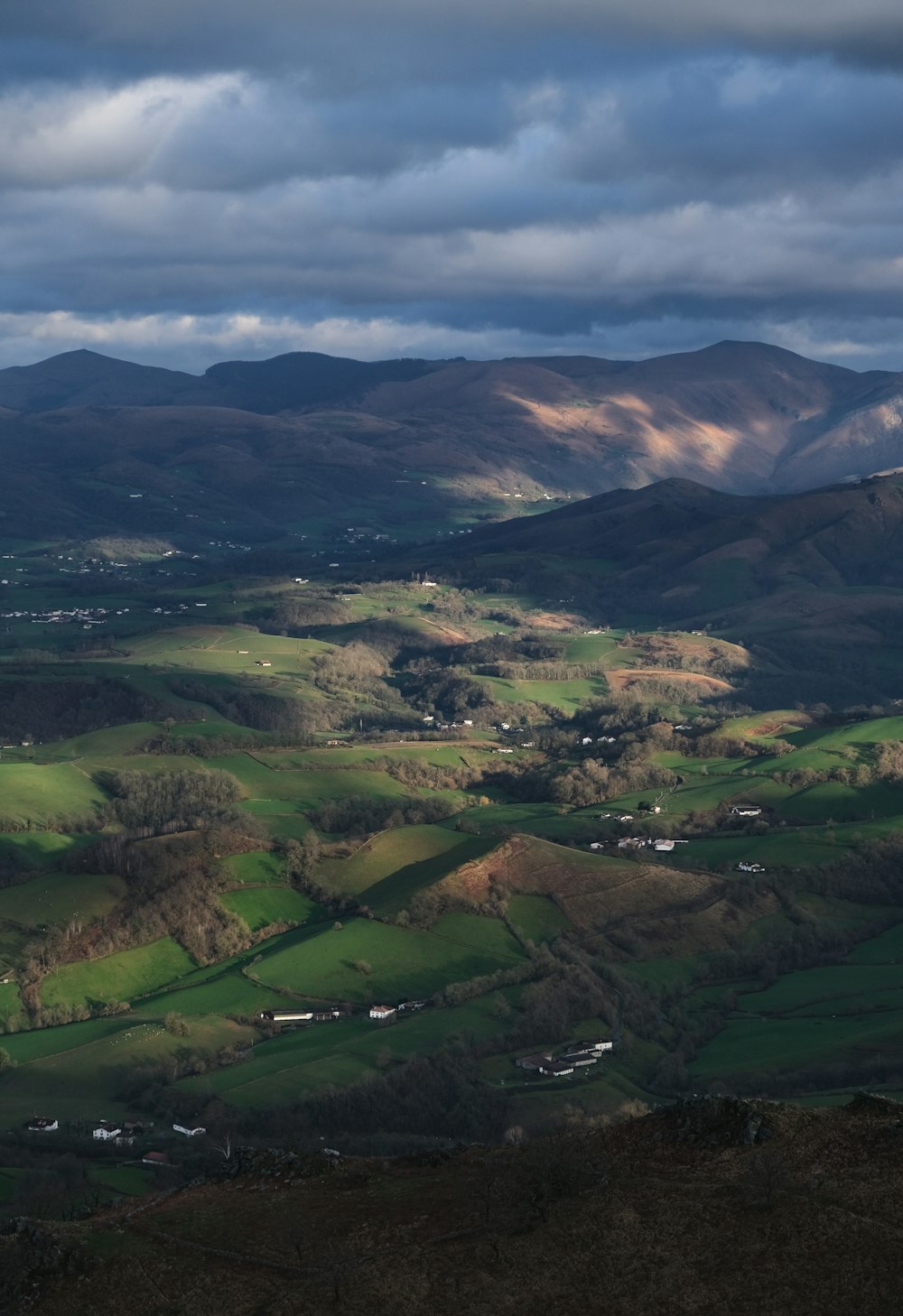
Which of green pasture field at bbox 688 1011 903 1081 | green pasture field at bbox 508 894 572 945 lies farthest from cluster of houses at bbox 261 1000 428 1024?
green pasture field at bbox 688 1011 903 1081

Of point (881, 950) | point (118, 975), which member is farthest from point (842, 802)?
point (118, 975)

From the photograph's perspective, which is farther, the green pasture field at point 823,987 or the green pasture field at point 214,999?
the green pasture field at point 823,987

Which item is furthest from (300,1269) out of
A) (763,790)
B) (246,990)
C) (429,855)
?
(763,790)

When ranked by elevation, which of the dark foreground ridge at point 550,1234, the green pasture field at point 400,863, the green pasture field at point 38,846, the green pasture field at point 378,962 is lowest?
the green pasture field at point 378,962

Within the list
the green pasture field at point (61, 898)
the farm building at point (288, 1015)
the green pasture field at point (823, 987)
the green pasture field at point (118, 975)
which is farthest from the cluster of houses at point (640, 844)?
the green pasture field at point (61, 898)

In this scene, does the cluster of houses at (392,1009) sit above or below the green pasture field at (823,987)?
above

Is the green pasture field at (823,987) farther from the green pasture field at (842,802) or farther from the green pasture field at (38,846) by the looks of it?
the green pasture field at (38,846)

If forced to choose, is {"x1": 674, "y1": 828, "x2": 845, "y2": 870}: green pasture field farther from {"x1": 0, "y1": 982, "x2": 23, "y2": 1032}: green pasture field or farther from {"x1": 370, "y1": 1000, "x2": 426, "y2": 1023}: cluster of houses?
{"x1": 0, "y1": 982, "x2": 23, "y2": 1032}: green pasture field

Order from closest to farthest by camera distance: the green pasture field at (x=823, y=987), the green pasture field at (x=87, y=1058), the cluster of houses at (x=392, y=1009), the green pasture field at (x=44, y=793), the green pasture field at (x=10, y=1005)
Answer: the green pasture field at (x=87, y=1058) < the cluster of houses at (x=392, y=1009) < the green pasture field at (x=10, y=1005) < the green pasture field at (x=823, y=987) < the green pasture field at (x=44, y=793)
